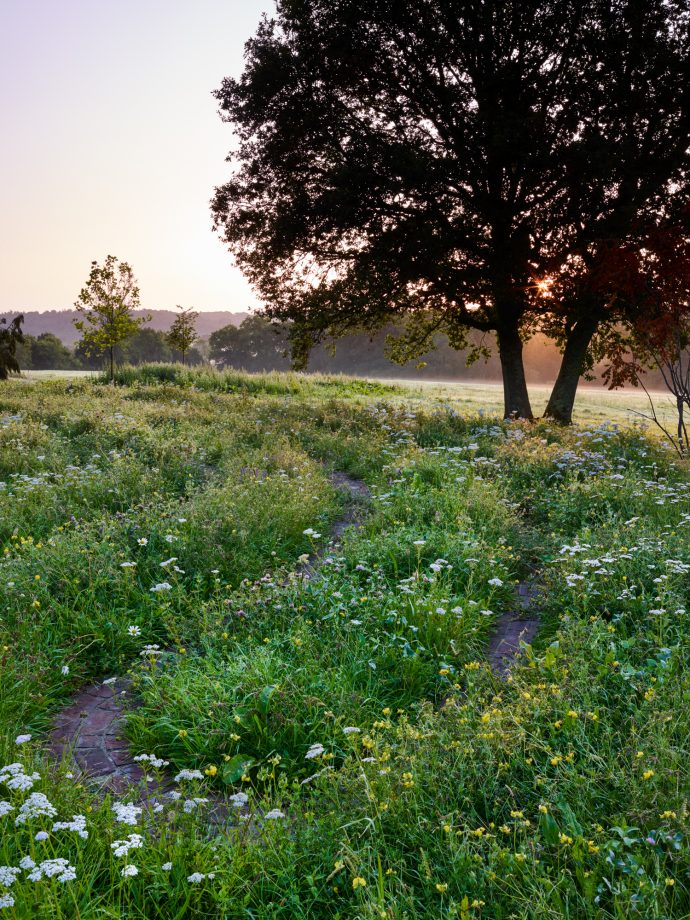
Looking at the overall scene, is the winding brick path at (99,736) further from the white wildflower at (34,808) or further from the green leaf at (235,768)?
the white wildflower at (34,808)

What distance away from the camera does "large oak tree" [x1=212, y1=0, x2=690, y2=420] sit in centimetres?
1323

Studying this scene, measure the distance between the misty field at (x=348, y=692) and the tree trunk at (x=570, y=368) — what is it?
24.4 ft

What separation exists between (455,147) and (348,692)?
46.3 feet

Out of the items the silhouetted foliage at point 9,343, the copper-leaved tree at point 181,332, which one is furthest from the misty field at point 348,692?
the copper-leaved tree at point 181,332

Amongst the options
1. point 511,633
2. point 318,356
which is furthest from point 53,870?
point 318,356

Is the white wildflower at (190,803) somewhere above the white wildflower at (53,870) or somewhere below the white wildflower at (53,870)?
below

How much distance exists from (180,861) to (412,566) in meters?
3.56

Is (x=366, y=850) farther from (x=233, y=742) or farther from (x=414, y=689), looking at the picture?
(x=414, y=689)

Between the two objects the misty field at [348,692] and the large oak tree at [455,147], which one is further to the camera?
the large oak tree at [455,147]

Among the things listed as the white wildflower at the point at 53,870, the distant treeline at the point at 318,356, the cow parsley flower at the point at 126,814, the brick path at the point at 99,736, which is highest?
the distant treeline at the point at 318,356

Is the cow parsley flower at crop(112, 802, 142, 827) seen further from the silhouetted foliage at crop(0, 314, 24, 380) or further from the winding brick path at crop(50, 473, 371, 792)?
the silhouetted foliage at crop(0, 314, 24, 380)

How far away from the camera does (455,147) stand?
1467 cm

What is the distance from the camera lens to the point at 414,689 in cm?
436

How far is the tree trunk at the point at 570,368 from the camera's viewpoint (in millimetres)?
15878
